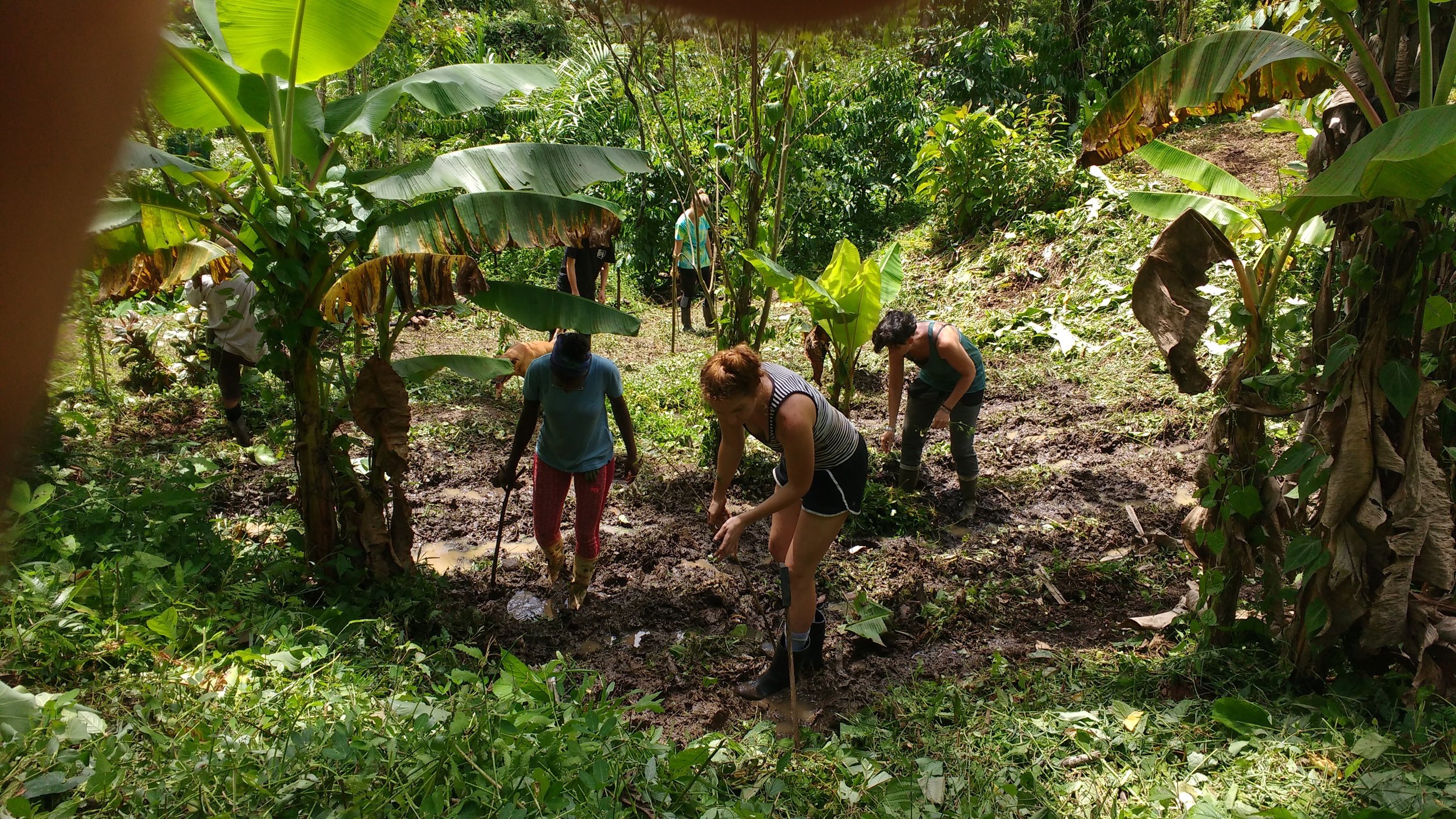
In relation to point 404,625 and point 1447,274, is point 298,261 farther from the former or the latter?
point 1447,274

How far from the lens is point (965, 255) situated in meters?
12.0

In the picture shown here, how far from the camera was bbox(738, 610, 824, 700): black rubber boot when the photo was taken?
409 centimetres

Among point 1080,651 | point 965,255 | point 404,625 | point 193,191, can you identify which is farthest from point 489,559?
point 965,255

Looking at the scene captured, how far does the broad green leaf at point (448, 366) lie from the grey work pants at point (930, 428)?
291 cm

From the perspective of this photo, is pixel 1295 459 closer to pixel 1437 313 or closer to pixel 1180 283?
pixel 1437 313

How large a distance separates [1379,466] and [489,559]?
456cm

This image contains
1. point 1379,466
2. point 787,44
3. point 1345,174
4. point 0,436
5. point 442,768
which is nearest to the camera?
point 0,436

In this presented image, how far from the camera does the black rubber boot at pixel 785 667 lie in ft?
13.4

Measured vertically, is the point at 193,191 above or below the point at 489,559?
above

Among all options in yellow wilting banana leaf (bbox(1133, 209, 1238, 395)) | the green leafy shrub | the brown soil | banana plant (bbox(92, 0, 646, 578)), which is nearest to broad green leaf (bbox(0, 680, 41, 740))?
banana plant (bbox(92, 0, 646, 578))

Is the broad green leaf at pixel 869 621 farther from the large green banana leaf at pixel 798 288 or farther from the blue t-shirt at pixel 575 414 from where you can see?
the large green banana leaf at pixel 798 288

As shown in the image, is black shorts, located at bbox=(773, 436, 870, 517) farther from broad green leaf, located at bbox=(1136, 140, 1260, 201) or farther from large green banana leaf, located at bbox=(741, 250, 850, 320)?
broad green leaf, located at bbox=(1136, 140, 1260, 201)

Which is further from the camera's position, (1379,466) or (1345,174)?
(1379,466)

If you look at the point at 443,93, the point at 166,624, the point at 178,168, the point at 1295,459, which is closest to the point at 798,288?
the point at 443,93
